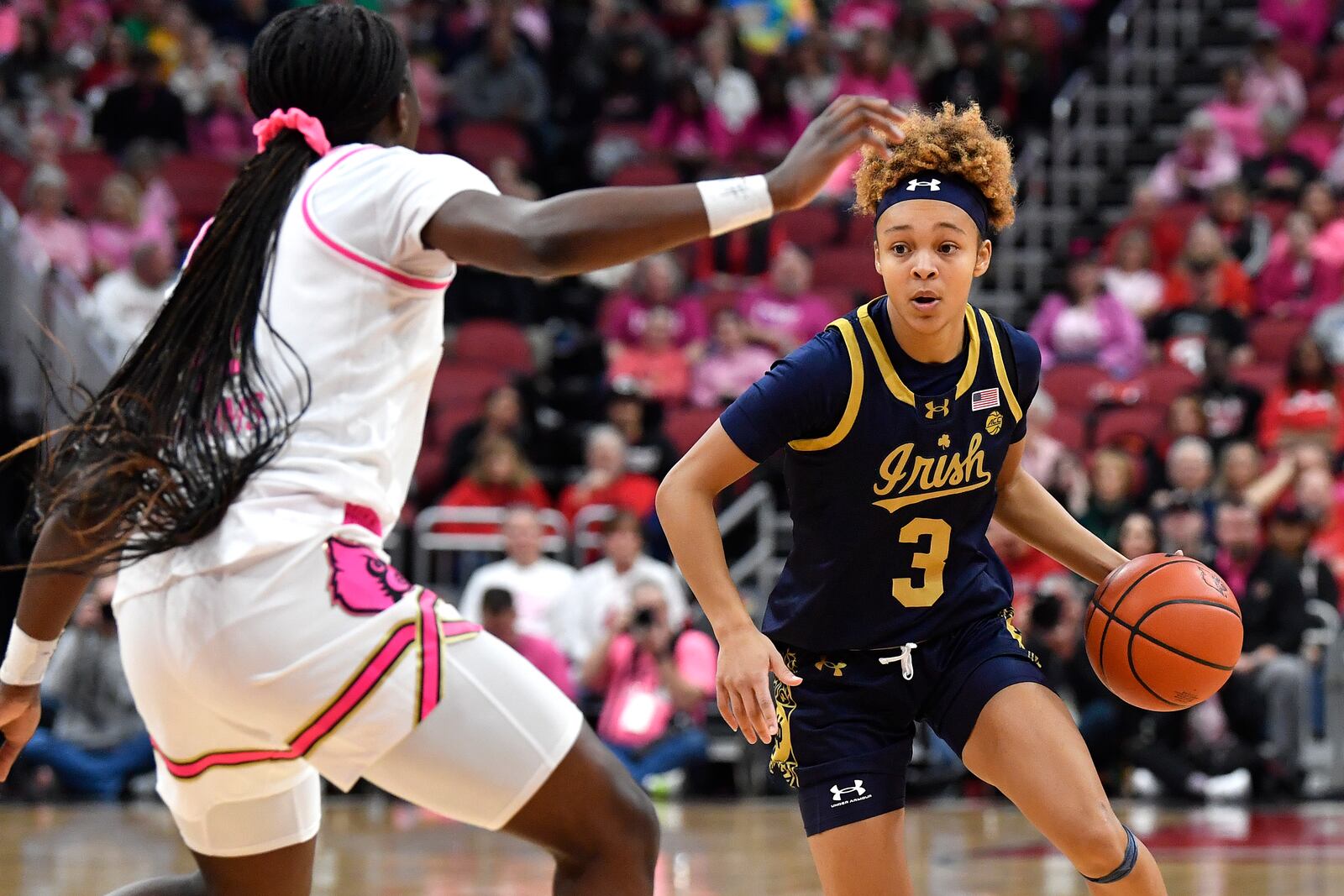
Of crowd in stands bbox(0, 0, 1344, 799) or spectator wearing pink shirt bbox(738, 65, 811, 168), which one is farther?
spectator wearing pink shirt bbox(738, 65, 811, 168)

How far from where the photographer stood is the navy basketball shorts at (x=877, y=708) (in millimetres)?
3666

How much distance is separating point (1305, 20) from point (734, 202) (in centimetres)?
1342

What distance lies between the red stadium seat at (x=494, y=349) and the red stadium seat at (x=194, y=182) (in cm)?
238

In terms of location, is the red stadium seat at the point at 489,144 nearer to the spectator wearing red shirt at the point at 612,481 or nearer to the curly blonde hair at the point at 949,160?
the spectator wearing red shirt at the point at 612,481

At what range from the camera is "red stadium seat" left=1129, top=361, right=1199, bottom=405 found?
11.2 m

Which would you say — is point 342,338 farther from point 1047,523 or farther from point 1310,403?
point 1310,403

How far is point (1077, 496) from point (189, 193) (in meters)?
6.74

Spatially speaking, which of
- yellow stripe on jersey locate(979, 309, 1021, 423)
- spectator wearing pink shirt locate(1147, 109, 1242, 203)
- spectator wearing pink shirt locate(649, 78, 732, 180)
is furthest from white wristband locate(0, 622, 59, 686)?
spectator wearing pink shirt locate(1147, 109, 1242, 203)

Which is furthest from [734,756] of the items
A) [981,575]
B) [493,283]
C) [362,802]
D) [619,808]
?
[619,808]

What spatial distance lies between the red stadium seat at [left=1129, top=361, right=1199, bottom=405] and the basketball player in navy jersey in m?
7.65

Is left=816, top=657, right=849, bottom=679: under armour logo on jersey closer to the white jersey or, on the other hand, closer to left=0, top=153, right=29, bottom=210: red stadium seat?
the white jersey

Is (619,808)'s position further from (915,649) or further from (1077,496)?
(1077,496)

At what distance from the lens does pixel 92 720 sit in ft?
31.7

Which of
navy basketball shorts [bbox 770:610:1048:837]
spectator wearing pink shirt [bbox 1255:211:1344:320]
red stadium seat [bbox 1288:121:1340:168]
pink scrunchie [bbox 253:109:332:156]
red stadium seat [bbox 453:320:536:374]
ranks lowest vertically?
navy basketball shorts [bbox 770:610:1048:837]
